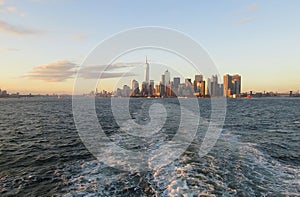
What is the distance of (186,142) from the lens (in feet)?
59.9

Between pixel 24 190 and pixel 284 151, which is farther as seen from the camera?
pixel 284 151

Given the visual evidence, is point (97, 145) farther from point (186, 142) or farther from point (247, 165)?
point (247, 165)

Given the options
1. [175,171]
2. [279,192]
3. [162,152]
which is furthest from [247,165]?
[162,152]

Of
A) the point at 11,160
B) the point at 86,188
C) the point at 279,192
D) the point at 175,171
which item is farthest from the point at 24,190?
the point at 279,192

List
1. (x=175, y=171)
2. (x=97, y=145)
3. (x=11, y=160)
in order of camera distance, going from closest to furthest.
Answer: (x=175, y=171) < (x=11, y=160) < (x=97, y=145)

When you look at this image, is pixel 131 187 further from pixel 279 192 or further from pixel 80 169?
pixel 279 192

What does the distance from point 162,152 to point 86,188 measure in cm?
707

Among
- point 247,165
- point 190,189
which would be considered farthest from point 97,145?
point 247,165

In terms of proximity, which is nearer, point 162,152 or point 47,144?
point 162,152

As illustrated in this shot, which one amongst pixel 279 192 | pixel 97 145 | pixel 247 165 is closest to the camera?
pixel 279 192

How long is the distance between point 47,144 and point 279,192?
17.5 m

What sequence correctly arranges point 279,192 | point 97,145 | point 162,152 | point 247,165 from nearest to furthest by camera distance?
point 279,192
point 247,165
point 162,152
point 97,145

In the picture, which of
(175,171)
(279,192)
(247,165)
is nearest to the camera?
(279,192)

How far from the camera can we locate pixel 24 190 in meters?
9.30
